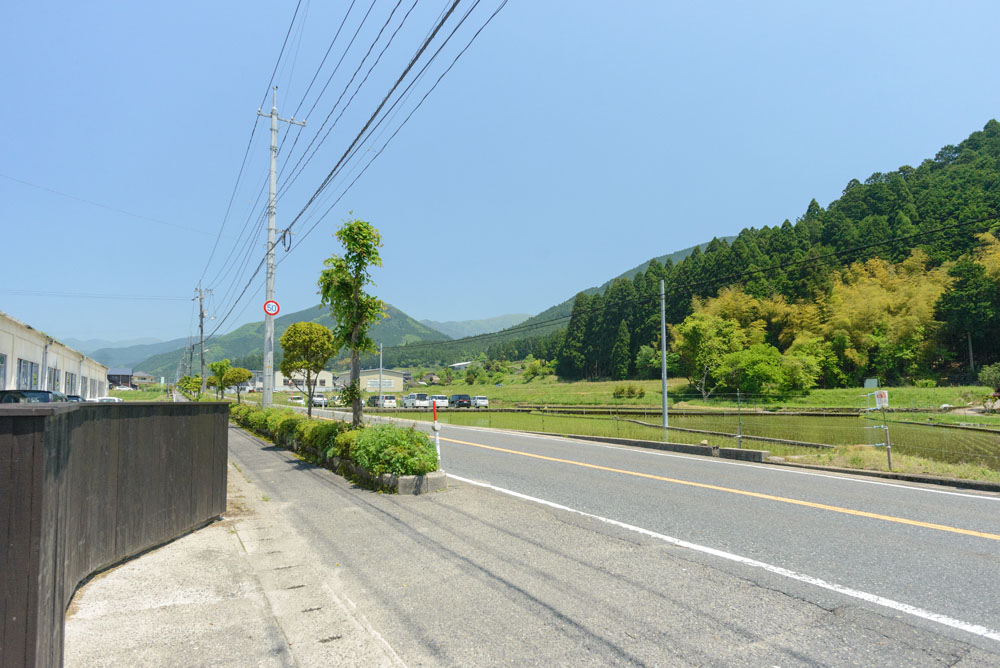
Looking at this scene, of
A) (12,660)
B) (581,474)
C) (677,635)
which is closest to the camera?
(12,660)

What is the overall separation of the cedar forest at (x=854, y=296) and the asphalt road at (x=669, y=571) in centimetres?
4630

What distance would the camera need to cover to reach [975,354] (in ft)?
225

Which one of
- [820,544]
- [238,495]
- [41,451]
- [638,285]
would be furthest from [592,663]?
[638,285]

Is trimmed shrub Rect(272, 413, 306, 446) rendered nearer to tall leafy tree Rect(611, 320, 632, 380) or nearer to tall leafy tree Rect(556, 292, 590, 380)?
tall leafy tree Rect(611, 320, 632, 380)

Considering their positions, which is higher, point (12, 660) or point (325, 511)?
point (12, 660)

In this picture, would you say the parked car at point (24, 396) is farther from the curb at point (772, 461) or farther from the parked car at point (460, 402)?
the parked car at point (460, 402)

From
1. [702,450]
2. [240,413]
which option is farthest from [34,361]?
[702,450]

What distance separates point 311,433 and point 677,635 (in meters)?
11.8

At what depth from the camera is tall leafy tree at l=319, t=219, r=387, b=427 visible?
40.5 feet

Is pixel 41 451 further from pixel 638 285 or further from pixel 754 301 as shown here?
pixel 638 285

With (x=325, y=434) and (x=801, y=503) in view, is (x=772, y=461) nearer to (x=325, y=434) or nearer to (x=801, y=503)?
(x=801, y=503)

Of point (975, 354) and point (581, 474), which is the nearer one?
point (581, 474)

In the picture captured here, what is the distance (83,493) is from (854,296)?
88.7 meters

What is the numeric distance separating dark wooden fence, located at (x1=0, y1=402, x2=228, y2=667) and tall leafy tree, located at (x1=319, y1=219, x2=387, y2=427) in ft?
16.0
